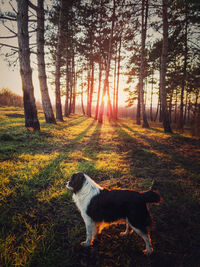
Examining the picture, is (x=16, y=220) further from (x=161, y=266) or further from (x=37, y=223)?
Answer: (x=161, y=266)

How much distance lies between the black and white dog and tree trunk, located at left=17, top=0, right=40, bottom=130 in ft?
23.7

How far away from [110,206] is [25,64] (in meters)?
8.80

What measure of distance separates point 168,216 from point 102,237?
1.42m

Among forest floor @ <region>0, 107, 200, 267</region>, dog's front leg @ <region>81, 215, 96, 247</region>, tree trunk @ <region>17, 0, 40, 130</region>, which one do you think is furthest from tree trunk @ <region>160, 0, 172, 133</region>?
dog's front leg @ <region>81, 215, 96, 247</region>

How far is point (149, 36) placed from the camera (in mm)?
12031

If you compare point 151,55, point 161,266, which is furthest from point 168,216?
point 151,55

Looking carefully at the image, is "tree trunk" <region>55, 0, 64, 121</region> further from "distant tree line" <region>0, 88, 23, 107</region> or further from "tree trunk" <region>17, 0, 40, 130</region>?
"distant tree line" <region>0, 88, 23, 107</region>

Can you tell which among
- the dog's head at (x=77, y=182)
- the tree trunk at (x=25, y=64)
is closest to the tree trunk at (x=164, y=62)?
the tree trunk at (x=25, y=64)

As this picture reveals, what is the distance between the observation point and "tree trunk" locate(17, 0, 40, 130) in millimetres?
6883

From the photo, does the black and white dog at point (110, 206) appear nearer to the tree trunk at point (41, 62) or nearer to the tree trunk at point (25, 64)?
the tree trunk at point (25, 64)

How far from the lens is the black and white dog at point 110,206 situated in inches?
70.7

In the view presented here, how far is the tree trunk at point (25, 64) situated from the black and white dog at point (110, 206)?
7232mm

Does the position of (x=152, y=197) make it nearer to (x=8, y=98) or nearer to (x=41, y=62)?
(x=41, y=62)

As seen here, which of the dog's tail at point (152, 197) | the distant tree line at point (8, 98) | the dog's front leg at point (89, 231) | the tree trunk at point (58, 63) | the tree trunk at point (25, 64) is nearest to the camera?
the dog's tail at point (152, 197)
